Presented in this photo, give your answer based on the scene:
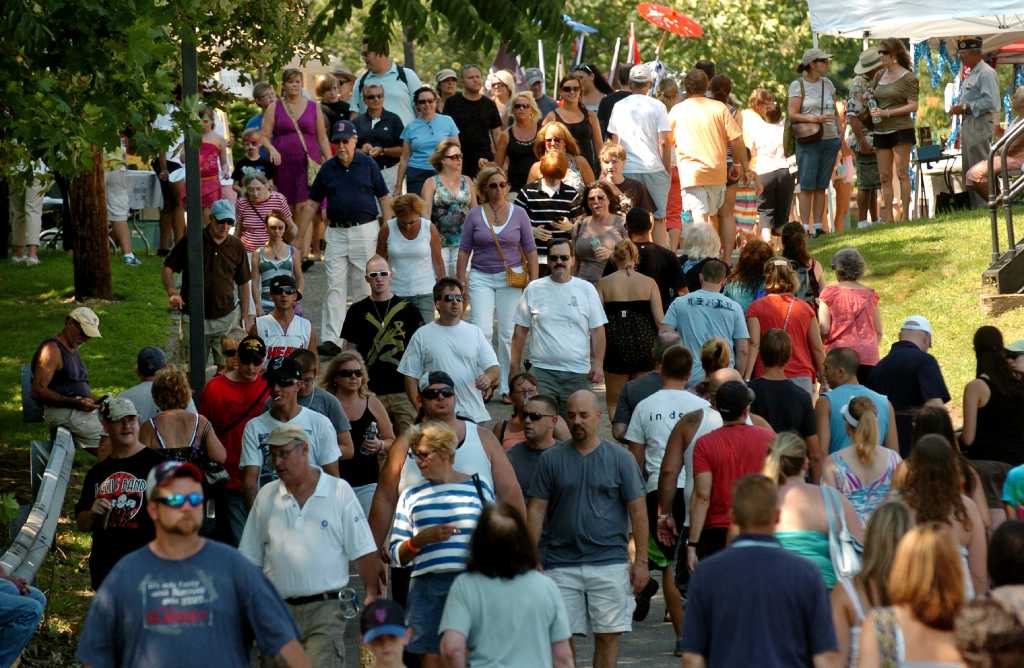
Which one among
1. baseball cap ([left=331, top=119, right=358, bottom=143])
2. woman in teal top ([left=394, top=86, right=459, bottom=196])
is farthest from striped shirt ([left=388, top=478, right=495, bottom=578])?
woman in teal top ([left=394, top=86, right=459, bottom=196])

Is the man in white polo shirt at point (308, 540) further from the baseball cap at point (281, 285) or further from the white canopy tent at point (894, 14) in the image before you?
the white canopy tent at point (894, 14)

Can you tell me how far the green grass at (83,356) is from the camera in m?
11.3

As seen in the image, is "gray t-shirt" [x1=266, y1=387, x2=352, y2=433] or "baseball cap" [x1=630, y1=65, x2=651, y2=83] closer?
"gray t-shirt" [x1=266, y1=387, x2=352, y2=433]

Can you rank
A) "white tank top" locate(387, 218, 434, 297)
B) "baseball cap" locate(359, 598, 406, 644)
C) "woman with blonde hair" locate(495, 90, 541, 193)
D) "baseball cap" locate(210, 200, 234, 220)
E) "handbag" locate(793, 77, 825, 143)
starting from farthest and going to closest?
"handbag" locate(793, 77, 825, 143) → "woman with blonde hair" locate(495, 90, 541, 193) → "white tank top" locate(387, 218, 434, 297) → "baseball cap" locate(210, 200, 234, 220) → "baseball cap" locate(359, 598, 406, 644)

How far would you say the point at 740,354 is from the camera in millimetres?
12367

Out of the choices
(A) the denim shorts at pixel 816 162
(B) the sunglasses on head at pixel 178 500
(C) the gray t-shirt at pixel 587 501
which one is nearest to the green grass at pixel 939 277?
(A) the denim shorts at pixel 816 162

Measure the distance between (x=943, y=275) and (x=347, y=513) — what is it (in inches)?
395

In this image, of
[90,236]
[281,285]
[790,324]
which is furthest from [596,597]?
[90,236]

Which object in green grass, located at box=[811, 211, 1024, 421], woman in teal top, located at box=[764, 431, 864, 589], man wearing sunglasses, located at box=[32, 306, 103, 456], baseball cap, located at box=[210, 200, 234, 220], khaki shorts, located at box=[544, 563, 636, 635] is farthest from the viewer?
green grass, located at box=[811, 211, 1024, 421]

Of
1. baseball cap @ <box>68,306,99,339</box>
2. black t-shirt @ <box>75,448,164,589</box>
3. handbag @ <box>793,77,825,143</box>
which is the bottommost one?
black t-shirt @ <box>75,448,164,589</box>

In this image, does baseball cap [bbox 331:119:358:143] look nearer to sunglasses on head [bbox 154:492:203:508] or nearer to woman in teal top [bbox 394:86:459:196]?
woman in teal top [bbox 394:86:459:196]

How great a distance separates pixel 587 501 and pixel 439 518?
38.1 inches

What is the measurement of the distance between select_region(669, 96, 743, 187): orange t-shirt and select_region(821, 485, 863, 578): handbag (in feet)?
30.7

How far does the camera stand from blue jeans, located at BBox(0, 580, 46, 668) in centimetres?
880
